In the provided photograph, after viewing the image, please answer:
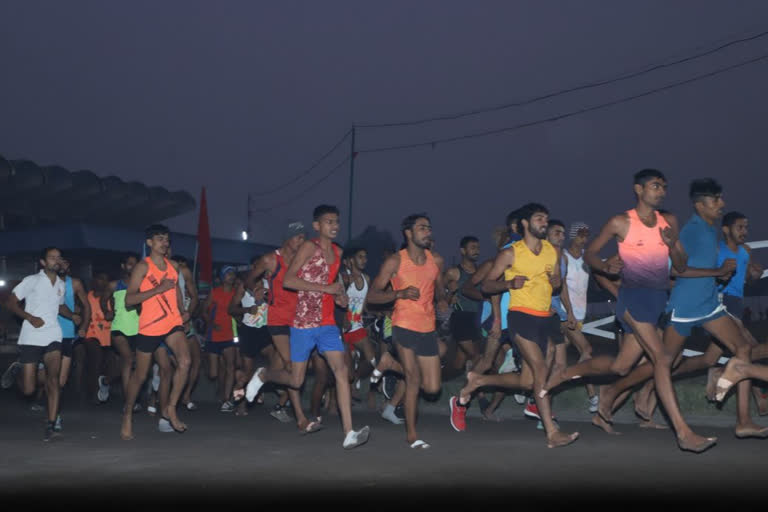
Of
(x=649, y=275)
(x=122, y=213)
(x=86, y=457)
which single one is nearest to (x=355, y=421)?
(x=86, y=457)

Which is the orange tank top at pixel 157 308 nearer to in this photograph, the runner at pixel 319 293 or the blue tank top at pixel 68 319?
the blue tank top at pixel 68 319

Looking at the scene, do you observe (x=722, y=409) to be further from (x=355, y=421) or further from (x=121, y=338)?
(x=121, y=338)

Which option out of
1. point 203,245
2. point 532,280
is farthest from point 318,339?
point 203,245

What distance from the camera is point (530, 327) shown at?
8.67 meters

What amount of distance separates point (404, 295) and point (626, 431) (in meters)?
2.85

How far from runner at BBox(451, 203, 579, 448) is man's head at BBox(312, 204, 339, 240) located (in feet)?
4.81

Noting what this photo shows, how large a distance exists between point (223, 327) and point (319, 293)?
5.24 m

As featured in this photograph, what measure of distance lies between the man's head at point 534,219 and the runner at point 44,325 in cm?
482

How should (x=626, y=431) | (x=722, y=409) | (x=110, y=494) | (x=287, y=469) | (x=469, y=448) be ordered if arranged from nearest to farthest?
1. (x=110, y=494)
2. (x=287, y=469)
3. (x=469, y=448)
4. (x=626, y=431)
5. (x=722, y=409)

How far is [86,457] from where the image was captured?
8.23 m

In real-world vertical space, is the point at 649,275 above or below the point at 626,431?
above

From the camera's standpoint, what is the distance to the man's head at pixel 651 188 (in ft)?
26.2

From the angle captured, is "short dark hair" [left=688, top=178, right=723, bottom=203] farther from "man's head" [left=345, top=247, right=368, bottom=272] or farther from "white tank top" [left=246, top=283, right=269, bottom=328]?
"white tank top" [left=246, top=283, right=269, bottom=328]

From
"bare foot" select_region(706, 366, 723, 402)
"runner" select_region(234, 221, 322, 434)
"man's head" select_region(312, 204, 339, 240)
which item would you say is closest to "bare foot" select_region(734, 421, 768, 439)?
"bare foot" select_region(706, 366, 723, 402)
